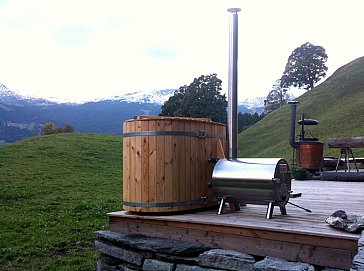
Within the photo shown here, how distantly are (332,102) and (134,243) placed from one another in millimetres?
30505

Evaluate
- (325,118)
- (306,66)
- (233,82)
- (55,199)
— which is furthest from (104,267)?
(306,66)

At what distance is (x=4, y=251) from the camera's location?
5262 mm

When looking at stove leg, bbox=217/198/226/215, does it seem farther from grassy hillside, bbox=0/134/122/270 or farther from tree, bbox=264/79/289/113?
tree, bbox=264/79/289/113

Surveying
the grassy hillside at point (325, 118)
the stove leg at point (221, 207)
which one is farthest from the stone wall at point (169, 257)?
the grassy hillside at point (325, 118)

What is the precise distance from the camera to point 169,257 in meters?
3.40

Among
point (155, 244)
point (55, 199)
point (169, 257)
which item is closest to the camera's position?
point (169, 257)

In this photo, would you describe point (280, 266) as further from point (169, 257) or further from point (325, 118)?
point (325, 118)

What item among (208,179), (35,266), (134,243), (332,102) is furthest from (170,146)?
(332,102)

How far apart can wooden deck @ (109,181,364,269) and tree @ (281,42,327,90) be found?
147 ft

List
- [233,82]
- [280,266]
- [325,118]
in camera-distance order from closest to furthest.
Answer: [280,266], [233,82], [325,118]

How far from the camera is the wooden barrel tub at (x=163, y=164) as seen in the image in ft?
12.4

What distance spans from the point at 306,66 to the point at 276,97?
6.25 metres

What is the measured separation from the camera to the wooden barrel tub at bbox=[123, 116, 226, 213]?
379 centimetres

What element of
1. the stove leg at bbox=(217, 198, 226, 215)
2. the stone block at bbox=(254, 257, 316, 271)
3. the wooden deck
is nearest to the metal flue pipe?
the stove leg at bbox=(217, 198, 226, 215)
